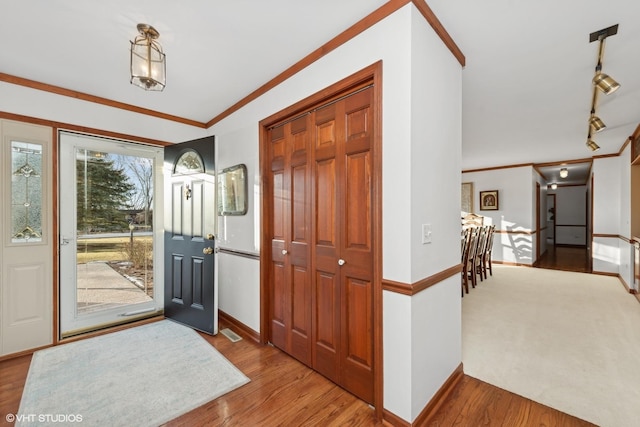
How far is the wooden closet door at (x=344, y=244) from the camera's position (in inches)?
70.6

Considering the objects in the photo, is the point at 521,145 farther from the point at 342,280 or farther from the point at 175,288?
the point at 175,288

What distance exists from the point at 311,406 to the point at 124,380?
1.43 m

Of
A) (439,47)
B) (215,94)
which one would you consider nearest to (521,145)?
(439,47)

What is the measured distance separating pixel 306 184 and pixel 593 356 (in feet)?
9.52

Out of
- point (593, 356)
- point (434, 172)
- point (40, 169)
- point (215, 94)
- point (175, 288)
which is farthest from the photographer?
point (175, 288)

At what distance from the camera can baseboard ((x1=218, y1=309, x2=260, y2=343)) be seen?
8.91ft

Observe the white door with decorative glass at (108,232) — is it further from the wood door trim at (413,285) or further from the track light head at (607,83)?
the track light head at (607,83)

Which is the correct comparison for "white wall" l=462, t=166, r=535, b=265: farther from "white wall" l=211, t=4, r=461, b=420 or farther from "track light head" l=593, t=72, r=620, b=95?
"white wall" l=211, t=4, r=461, b=420

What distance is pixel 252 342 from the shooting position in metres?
2.67

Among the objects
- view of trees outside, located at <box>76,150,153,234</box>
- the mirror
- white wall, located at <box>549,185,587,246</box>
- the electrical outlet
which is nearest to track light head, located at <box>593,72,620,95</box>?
the electrical outlet

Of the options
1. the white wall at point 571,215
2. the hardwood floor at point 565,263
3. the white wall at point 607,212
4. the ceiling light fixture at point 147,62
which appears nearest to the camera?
the ceiling light fixture at point 147,62

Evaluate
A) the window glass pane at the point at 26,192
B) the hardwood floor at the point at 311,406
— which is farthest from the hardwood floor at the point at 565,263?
the window glass pane at the point at 26,192

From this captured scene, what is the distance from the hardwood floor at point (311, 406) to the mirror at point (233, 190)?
1560 millimetres

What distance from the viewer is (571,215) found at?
10.1m
